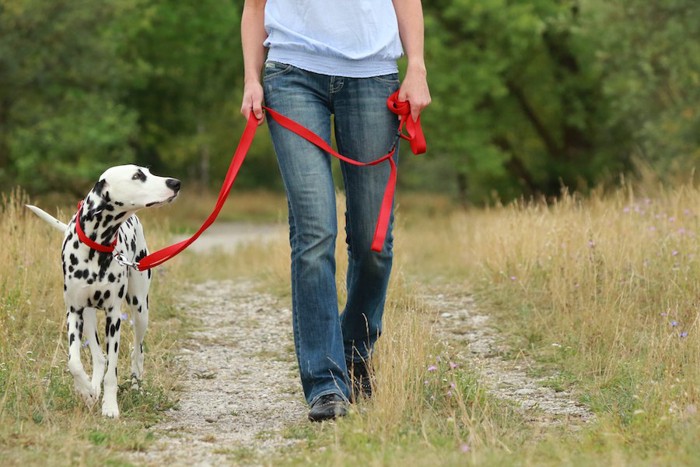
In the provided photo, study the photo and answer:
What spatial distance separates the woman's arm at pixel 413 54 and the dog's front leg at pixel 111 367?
5.51 ft

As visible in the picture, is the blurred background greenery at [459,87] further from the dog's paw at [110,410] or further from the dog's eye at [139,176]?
the dog's paw at [110,410]

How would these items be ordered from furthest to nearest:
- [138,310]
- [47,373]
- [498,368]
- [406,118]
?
[498,368] → [47,373] → [138,310] → [406,118]

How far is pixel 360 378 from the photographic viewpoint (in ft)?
16.4

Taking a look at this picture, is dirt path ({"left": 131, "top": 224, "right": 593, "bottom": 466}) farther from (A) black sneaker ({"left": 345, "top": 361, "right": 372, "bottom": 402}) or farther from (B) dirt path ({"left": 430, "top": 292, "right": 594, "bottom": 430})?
(A) black sneaker ({"left": 345, "top": 361, "right": 372, "bottom": 402})

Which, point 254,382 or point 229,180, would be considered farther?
point 254,382

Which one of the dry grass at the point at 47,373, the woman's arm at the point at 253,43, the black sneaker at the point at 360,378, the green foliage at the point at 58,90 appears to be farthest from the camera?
the green foliage at the point at 58,90

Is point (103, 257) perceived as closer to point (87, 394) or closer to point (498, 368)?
point (87, 394)

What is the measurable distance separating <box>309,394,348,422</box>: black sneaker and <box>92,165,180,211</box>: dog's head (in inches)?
45.9

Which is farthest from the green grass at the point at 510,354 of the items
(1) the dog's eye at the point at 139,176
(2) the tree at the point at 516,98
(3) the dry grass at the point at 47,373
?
(2) the tree at the point at 516,98

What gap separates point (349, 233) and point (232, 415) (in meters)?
1.11

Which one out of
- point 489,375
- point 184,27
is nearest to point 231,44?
point 184,27

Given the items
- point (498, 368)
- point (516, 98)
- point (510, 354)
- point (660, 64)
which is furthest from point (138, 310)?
point (516, 98)

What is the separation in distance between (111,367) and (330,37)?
184 centimetres

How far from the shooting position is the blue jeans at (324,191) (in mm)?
4527
